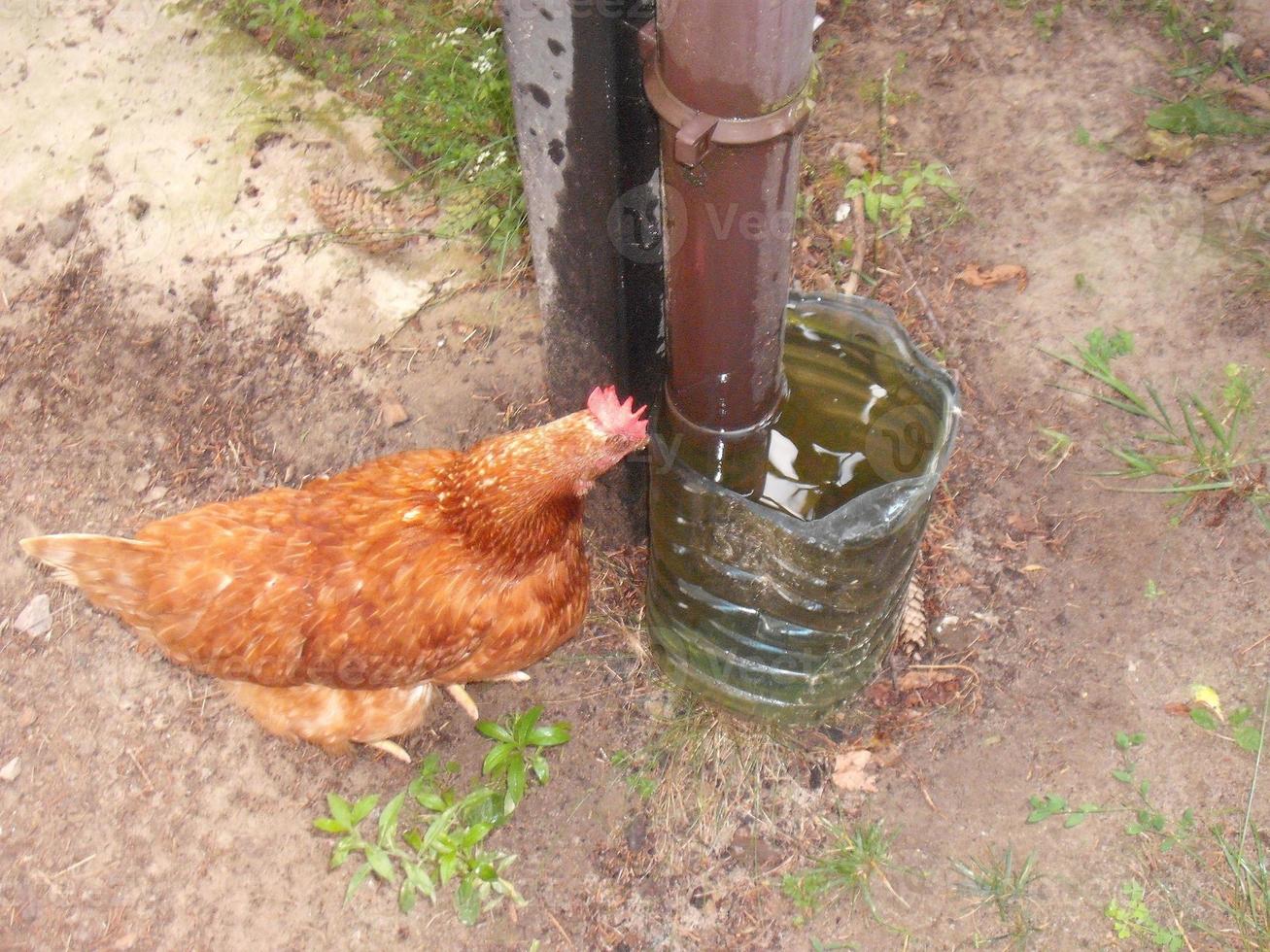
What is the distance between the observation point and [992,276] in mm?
3545

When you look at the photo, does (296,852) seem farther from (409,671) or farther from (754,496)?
(754,496)

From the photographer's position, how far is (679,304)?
1850 millimetres

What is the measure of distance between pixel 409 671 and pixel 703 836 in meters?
1.00

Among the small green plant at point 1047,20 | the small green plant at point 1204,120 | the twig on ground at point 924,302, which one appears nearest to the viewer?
the twig on ground at point 924,302

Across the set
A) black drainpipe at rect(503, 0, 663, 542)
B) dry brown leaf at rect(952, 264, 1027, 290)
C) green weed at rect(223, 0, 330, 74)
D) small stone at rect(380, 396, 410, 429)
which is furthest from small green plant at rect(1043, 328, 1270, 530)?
green weed at rect(223, 0, 330, 74)

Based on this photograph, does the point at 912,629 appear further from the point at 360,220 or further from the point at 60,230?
the point at 60,230

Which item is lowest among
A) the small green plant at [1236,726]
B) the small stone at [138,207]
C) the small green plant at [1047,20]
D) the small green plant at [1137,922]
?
the small green plant at [1137,922]

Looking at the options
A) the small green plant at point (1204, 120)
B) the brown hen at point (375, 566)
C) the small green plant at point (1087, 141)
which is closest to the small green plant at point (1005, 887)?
the brown hen at point (375, 566)

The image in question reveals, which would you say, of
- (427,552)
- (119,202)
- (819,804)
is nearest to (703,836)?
(819,804)

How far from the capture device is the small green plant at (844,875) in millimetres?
2713

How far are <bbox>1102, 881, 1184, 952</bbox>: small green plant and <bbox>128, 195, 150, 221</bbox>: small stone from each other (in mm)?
4152

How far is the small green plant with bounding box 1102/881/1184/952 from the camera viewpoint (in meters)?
2.57

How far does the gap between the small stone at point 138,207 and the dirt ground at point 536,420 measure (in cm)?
4

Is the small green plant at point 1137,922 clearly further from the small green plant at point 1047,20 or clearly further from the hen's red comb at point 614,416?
the small green plant at point 1047,20
